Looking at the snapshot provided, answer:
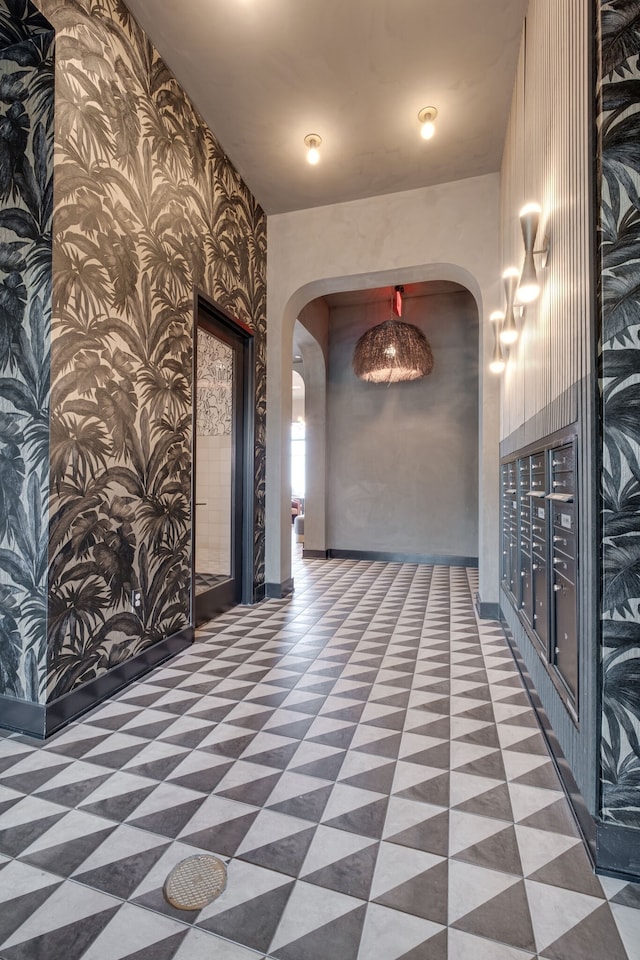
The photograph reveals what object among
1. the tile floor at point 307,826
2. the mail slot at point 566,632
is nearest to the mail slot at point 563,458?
the mail slot at point 566,632

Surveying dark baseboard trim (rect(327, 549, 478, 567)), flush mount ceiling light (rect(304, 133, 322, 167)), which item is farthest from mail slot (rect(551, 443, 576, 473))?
dark baseboard trim (rect(327, 549, 478, 567))

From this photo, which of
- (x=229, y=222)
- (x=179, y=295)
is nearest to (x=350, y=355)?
(x=229, y=222)

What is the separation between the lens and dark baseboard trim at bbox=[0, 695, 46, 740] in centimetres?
221

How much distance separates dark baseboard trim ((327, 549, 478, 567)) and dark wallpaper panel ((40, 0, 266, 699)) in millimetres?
4208

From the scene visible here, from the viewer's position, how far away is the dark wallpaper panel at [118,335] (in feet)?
7.65

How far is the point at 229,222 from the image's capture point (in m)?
4.12

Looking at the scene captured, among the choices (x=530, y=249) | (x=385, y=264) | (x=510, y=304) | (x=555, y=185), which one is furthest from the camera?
(x=385, y=264)

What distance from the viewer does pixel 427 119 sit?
11.9 ft

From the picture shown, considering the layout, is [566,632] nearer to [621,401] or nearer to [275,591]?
[621,401]

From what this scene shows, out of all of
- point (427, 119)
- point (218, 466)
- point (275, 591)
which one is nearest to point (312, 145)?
point (427, 119)

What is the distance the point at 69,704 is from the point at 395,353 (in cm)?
520

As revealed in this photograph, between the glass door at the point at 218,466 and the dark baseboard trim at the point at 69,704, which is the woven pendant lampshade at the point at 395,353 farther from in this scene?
the dark baseboard trim at the point at 69,704

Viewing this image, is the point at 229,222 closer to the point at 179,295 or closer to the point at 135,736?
the point at 179,295

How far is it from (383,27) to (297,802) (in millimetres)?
4056
